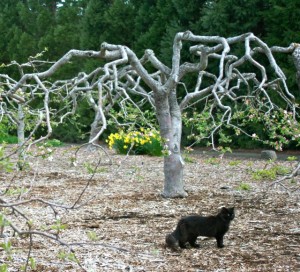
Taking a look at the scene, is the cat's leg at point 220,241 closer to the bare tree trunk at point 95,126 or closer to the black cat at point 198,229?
the black cat at point 198,229

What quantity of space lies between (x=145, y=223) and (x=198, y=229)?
1.22 metres

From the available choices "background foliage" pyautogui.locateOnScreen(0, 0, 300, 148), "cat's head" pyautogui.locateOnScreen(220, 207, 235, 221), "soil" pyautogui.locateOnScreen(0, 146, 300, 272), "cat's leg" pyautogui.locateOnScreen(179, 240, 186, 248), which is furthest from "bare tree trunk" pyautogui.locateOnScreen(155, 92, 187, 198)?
"background foliage" pyautogui.locateOnScreen(0, 0, 300, 148)

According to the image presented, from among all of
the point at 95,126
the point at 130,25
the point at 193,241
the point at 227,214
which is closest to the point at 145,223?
the point at 193,241

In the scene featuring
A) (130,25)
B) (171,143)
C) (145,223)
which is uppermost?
(130,25)

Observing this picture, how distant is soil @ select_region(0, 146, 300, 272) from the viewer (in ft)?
15.2

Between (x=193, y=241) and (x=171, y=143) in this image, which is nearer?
(x=193, y=241)

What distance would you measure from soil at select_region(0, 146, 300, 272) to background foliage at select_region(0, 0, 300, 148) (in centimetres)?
343

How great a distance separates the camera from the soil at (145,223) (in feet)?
15.2

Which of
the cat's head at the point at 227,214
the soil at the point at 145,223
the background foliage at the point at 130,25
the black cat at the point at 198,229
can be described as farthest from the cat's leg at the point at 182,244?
the background foliage at the point at 130,25

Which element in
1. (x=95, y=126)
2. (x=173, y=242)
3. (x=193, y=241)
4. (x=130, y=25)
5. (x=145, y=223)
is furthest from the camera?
(x=130, y=25)

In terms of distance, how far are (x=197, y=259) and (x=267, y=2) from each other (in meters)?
14.4

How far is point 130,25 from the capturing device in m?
22.5

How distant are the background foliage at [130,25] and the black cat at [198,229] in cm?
728

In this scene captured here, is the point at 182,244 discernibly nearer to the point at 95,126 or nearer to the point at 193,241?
the point at 193,241
